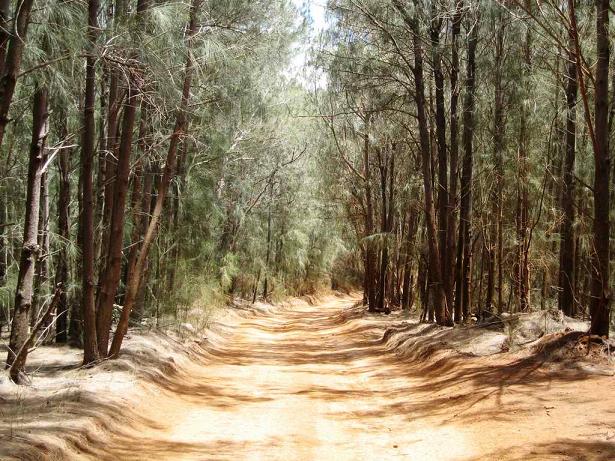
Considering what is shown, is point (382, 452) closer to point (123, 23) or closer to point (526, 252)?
point (123, 23)

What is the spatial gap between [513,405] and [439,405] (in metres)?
1.37

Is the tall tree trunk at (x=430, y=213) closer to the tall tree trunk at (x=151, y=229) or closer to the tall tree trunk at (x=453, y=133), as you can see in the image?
the tall tree trunk at (x=453, y=133)

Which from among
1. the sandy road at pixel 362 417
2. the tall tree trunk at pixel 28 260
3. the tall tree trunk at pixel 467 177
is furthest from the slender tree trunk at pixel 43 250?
the tall tree trunk at pixel 467 177

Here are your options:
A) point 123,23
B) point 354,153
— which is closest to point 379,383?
point 123,23

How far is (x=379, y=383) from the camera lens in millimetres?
11203

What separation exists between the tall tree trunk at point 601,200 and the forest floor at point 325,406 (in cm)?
61

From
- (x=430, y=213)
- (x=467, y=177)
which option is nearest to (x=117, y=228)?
(x=430, y=213)

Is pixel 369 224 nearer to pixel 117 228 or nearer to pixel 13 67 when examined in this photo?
pixel 117 228

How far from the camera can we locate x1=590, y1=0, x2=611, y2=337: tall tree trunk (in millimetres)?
8930

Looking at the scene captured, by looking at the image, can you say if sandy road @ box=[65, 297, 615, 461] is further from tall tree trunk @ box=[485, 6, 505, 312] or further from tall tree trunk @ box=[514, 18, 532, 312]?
tall tree trunk @ box=[485, 6, 505, 312]

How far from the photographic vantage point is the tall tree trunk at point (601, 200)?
8930 mm

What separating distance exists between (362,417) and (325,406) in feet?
2.64

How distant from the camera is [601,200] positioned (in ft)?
30.6

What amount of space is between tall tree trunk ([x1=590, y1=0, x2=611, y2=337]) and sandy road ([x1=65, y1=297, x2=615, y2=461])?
1.37m
